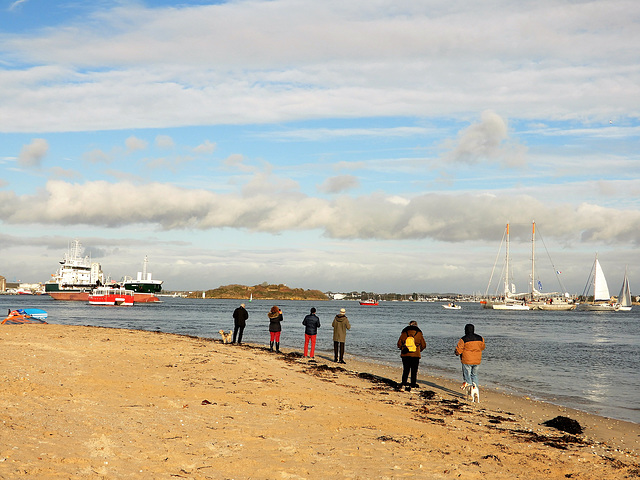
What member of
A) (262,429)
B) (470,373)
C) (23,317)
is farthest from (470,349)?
(23,317)

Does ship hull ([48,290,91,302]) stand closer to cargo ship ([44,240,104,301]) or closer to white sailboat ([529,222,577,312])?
cargo ship ([44,240,104,301])

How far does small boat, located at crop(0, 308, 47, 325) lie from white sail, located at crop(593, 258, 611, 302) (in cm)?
12485

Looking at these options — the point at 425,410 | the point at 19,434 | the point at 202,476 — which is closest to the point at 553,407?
the point at 425,410

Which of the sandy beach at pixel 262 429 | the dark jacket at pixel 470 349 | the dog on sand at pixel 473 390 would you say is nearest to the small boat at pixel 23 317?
the sandy beach at pixel 262 429

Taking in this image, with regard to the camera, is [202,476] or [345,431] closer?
[202,476]

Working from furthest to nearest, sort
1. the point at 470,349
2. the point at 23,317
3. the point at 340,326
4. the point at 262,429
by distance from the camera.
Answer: the point at 23,317 < the point at 340,326 < the point at 470,349 < the point at 262,429

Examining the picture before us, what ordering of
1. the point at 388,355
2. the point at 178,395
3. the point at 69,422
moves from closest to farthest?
1. the point at 69,422
2. the point at 178,395
3. the point at 388,355

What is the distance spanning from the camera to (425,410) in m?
12.7

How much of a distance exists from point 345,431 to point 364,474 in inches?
94.6

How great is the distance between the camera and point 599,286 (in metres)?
137

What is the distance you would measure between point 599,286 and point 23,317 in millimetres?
133230

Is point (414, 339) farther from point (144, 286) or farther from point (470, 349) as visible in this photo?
point (144, 286)

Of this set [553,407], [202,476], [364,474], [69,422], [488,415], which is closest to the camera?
[202,476]

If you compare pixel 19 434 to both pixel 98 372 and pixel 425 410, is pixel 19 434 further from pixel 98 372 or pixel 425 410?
pixel 425 410
